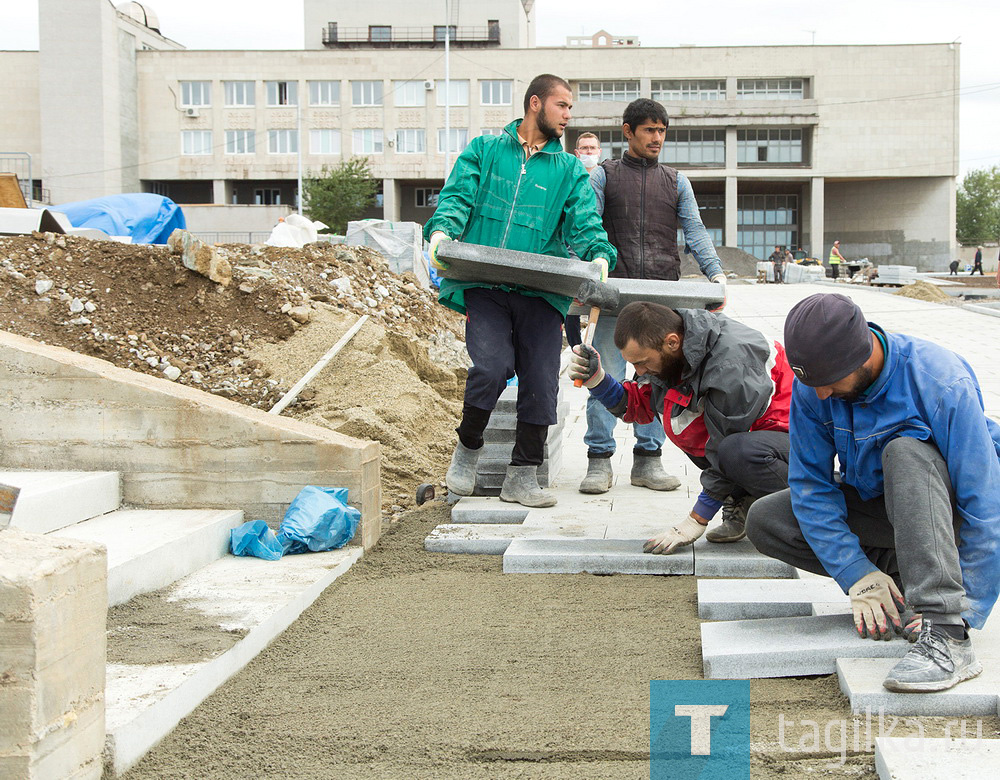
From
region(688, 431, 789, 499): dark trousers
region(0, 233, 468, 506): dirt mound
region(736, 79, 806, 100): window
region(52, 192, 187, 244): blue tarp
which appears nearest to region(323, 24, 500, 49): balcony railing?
region(736, 79, 806, 100): window

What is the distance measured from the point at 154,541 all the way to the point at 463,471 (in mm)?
1702

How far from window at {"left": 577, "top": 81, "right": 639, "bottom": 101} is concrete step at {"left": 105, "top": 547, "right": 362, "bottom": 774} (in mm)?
55471

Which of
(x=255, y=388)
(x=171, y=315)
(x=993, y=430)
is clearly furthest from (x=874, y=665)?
(x=171, y=315)

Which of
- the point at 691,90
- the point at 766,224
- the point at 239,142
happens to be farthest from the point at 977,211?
the point at 239,142

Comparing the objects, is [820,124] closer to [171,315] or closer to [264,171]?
[264,171]

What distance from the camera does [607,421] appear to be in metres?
5.36

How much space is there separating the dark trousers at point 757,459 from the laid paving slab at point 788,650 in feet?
2.55

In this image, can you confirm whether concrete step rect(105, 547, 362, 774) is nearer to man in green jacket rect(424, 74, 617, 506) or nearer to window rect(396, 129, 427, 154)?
man in green jacket rect(424, 74, 617, 506)

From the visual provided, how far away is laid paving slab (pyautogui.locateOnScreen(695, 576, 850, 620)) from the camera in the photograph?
130 inches

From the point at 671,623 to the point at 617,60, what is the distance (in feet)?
184

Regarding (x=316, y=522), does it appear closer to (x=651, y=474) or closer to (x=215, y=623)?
(x=215, y=623)

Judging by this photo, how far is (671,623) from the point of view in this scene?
3395 millimetres

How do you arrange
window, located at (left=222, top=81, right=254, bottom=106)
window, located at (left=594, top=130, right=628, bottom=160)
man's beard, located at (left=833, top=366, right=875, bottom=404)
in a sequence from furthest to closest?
1. window, located at (left=222, top=81, right=254, bottom=106)
2. window, located at (left=594, top=130, right=628, bottom=160)
3. man's beard, located at (left=833, top=366, right=875, bottom=404)

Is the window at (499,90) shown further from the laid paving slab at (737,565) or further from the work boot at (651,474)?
the laid paving slab at (737,565)
